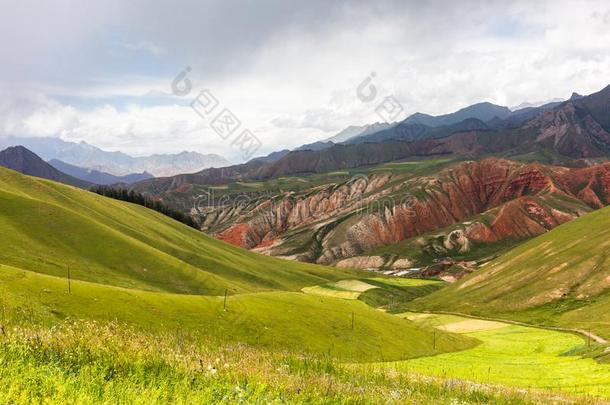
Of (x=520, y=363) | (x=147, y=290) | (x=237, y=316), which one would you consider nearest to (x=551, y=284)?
(x=520, y=363)

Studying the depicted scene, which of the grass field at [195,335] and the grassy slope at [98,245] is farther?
the grassy slope at [98,245]

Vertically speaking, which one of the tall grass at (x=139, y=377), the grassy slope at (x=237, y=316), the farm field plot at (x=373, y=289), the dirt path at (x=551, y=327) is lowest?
the farm field plot at (x=373, y=289)

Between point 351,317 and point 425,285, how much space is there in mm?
139167

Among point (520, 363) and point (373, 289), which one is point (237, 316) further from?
point (373, 289)

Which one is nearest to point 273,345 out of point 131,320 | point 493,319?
point 131,320

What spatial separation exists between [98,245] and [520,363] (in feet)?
222

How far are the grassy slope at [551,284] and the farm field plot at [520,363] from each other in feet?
34.2

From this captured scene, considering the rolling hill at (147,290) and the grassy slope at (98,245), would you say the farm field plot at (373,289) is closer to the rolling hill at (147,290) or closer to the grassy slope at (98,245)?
the rolling hill at (147,290)

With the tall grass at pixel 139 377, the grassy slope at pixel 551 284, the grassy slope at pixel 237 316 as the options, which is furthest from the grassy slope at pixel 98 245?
the grassy slope at pixel 551 284

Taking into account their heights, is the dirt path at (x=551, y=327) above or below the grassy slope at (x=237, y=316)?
below

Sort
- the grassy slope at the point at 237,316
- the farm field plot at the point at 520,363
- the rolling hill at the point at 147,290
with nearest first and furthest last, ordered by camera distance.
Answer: the grassy slope at the point at 237,316
the farm field plot at the point at 520,363
the rolling hill at the point at 147,290

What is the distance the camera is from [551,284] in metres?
119

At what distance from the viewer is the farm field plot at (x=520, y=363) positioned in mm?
38594

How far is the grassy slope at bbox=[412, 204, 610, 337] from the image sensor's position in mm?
104750
